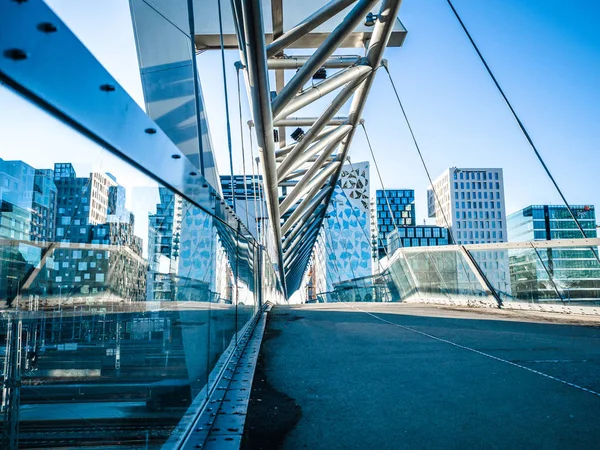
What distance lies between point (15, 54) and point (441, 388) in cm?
377

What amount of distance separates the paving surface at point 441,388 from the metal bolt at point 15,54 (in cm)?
235

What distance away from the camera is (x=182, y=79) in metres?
3.94

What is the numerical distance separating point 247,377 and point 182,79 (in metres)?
2.42

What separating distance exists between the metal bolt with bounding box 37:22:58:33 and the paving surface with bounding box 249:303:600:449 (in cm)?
233

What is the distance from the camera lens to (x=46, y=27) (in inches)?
42.3

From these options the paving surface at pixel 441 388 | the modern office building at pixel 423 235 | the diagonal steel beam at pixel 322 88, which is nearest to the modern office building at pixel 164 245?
the paving surface at pixel 441 388

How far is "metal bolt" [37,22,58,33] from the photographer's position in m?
1.05

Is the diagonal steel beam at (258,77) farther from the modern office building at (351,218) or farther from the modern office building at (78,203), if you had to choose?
the modern office building at (351,218)

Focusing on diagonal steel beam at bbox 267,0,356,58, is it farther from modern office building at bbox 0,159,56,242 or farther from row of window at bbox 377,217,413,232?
row of window at bbox 377,217,413,232

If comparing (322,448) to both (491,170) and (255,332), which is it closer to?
(255,332)

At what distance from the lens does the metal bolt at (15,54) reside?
3.01ft

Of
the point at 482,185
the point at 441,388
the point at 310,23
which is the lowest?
the point at 441,388

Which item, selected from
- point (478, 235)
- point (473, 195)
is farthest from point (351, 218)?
point (478, 235)

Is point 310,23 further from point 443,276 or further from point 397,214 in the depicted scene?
point 397,214
